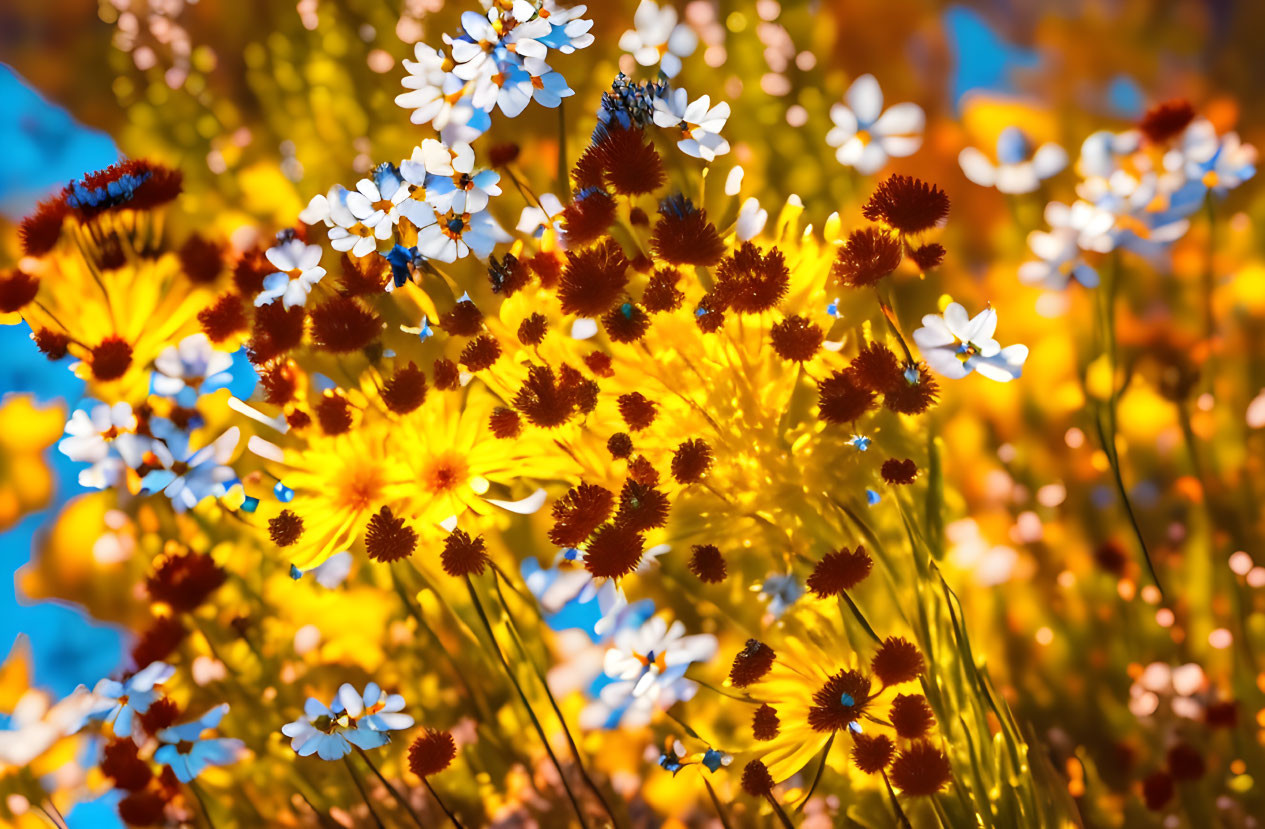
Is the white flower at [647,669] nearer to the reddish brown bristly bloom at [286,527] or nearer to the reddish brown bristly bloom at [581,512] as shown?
the reddish brown bristly bloom at [581,512]

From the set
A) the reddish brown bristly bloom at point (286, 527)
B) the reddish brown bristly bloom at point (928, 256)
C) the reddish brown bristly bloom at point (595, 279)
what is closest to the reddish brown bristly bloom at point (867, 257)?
the reddish brown bristly bloom at point (928, 256)

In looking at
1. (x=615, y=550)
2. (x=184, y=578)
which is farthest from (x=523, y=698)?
(x=184, y=578)

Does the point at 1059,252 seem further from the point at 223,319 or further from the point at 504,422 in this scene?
the point at 223,319

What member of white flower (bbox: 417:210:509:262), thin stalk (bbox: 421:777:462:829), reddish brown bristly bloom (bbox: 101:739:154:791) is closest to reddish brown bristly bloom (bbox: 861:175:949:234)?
white flower (bbox: 417:210:509:262)

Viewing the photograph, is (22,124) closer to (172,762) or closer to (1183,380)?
(172,762)

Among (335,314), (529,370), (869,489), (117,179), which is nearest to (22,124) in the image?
(117,179)

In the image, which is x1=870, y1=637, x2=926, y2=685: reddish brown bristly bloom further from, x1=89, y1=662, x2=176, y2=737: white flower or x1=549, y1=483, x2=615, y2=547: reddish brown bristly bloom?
x1=89, y1=662, x2=176, y2=737: white flower

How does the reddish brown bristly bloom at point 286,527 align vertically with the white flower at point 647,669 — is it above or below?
above
